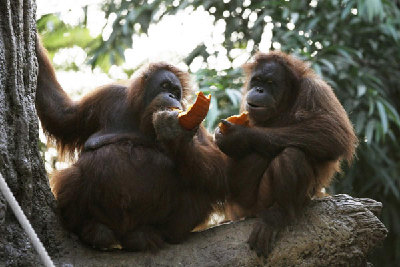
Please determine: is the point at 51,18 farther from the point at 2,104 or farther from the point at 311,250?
the point at 311,250

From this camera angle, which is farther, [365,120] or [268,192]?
[365,120]

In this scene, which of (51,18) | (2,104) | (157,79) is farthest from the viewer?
(51,18)

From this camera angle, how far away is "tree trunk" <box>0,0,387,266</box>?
119 inches

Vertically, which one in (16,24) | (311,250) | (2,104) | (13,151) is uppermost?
(16,24)

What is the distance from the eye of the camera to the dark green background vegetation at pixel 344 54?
588 cm

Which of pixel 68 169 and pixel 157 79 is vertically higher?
pixel 157 79

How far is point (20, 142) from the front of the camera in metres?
3.07

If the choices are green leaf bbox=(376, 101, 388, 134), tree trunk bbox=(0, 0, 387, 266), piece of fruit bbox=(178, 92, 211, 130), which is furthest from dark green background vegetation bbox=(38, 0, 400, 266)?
tree trunk bbox=(0, 0, 387, 266)

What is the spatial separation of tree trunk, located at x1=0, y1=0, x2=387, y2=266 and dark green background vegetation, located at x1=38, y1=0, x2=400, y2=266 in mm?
1772

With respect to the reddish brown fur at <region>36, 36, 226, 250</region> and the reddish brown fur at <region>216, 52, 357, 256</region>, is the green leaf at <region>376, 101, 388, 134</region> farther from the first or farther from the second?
the reddish brown fur at <region>36, 36, 226, 250</region>

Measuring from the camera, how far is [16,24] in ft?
10.5

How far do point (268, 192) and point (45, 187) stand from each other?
52.4 inches

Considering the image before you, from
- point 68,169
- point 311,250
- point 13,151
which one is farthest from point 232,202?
point 13,151

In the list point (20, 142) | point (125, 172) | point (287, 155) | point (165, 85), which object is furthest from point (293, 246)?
Result: point (20, 142)
